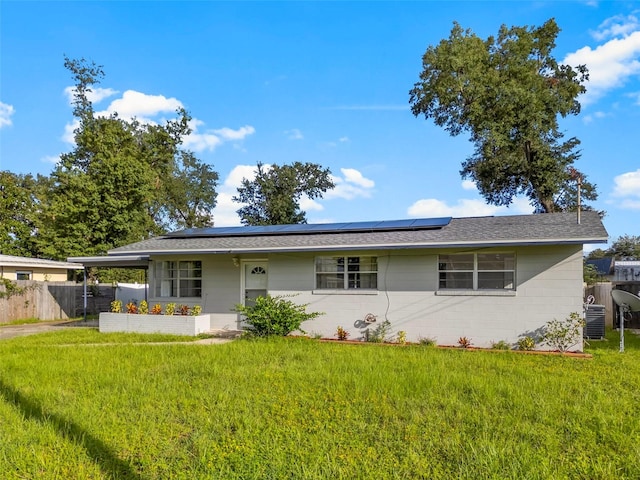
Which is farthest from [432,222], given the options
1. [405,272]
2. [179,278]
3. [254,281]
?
[179,278]

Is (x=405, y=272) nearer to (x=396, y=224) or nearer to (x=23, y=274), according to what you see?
(x=396, y=224)

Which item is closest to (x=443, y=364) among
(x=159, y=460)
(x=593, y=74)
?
(x=159, y=460)

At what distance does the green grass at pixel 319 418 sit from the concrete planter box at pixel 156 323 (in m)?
4.04

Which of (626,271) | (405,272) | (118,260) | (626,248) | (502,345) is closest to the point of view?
(502,345)

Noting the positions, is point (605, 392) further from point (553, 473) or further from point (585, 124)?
point (585, 124)

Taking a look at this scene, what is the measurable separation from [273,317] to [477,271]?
5285 mm

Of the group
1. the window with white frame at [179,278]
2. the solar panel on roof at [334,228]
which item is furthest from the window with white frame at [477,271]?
the window with white frame at [179,278]

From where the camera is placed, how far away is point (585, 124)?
22.1 m

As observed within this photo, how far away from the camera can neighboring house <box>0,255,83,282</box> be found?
1882 centimetres

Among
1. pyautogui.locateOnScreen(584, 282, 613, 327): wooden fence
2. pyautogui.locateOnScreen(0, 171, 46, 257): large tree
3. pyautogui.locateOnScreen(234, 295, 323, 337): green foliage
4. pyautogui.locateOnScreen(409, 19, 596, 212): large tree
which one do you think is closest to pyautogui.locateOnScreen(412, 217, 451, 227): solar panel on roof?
pyautogui.locateOnScreen(234, 295, 323, 337): green foliage

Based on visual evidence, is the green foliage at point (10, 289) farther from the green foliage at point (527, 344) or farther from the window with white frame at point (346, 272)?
the green foliage at point (527, 344)

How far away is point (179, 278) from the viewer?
13.8 metres

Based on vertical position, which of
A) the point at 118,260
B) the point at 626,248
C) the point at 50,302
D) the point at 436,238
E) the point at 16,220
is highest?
the point at 16,220

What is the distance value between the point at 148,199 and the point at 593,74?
2462 cm
